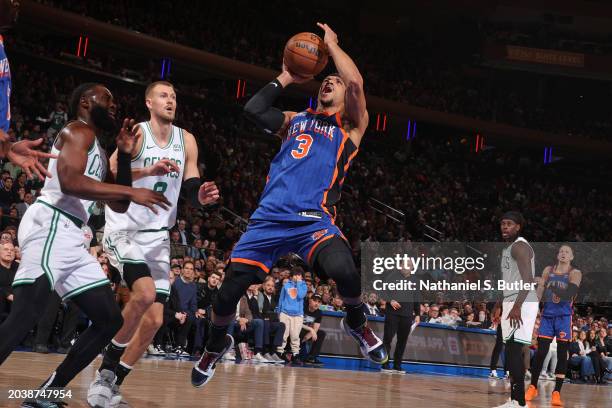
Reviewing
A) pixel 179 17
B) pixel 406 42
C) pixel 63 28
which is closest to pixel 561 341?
pixel 63 28

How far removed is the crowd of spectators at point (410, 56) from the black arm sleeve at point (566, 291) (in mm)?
19458

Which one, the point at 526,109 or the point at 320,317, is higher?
the point at 526,109

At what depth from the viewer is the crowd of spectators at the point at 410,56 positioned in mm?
28250

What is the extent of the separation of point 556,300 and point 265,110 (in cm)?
551

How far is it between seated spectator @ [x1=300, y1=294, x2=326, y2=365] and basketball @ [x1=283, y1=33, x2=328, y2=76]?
8668mm

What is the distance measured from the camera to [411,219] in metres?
26.5

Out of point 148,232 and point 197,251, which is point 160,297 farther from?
point 197,251

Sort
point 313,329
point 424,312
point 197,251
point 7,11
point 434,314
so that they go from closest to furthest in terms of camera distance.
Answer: point 7,11, point 313,329, point 197,251, point 434,314, point 424,312

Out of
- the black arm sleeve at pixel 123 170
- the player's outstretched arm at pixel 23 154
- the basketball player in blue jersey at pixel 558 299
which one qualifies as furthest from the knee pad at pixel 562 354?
the player's outstretched arm at pixel 23 154

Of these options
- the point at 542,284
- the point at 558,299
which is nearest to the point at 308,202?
the point at 542,284

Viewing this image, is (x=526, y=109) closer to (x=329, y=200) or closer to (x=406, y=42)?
(x=406, y=42)

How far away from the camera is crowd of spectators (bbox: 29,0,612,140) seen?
92.7 feet

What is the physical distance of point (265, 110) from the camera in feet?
19.3

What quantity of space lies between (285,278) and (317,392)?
5762 millimetres
